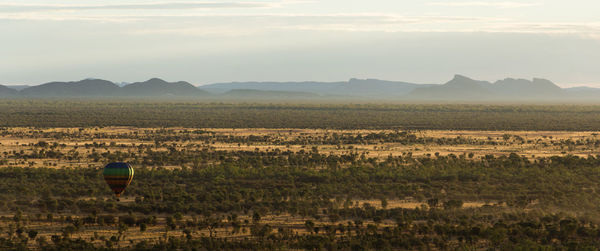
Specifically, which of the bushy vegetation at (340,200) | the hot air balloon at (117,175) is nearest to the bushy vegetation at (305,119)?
the bushy vegetation at (340,200)

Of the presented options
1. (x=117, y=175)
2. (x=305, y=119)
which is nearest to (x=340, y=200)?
(x=117, y=175)

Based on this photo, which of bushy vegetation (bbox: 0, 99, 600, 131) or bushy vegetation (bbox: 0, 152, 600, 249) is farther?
bushy vegetation (bbox: 0, 99, 600, 131)

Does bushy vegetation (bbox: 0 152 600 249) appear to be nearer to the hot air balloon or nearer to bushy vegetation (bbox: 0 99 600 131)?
the hot air balloon

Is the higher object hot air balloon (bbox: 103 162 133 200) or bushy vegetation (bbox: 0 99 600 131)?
hot air balloon (bbox: 103 162 133 200)

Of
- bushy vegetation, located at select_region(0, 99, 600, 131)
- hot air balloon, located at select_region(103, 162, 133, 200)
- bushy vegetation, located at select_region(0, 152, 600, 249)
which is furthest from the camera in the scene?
bushy vegetation, located at select_region(0, 99, 600, 131)

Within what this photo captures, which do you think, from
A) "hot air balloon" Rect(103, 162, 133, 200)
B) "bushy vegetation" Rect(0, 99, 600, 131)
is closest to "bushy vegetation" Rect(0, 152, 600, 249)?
"hot air balloon" Rect(103, 162, 133, 200)

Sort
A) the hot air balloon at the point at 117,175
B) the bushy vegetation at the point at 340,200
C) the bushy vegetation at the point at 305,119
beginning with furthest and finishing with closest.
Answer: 1. the bushy vegetation at the point at 305,119
2. the hot air balloon at the point at 117,175
3. the bushy vegetation at the point at 340,200

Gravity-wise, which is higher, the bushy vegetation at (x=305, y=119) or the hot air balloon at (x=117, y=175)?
the hot air balloon at (x=117, y=175)

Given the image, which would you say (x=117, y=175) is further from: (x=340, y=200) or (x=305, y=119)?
(x=305, y=119)

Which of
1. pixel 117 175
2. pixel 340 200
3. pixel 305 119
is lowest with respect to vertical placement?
pixel 340 200

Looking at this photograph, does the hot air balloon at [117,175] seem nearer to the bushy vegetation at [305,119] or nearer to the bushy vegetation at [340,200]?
the bushy vegetation at [340,200]

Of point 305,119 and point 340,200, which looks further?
point 305,119

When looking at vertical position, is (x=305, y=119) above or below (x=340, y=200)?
above
